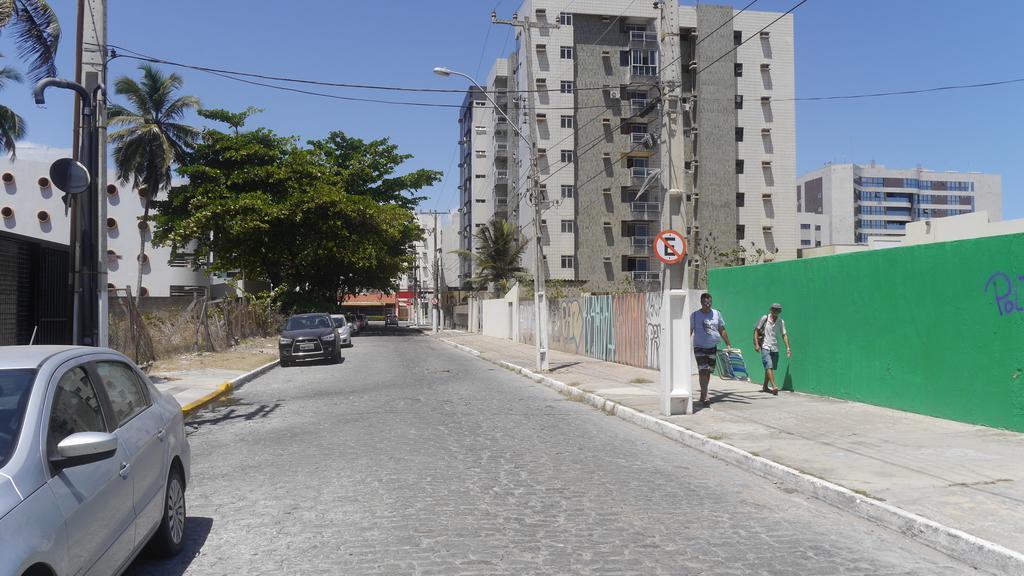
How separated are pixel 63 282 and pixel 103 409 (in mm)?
13532

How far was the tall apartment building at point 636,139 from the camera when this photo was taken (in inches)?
2235

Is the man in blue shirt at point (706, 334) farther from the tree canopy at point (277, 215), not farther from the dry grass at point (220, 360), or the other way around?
the tree canopy at point (277, 215)

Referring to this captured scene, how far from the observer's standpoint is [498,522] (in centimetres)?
591

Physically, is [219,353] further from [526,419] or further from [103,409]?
[103,409]

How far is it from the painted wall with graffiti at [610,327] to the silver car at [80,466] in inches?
467

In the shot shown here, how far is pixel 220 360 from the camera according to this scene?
23.8 m

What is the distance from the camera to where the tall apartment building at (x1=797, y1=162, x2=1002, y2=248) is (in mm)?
115625

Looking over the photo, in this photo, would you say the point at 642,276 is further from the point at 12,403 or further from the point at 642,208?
the point at 12,403

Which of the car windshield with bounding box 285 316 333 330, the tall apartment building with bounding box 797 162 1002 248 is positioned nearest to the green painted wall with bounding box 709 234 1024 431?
the car windshield with bounding box 285 316 333 330

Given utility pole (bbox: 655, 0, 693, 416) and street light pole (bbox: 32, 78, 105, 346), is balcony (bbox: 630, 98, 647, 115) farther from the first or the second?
street light pole (bbox: 32, 78, 105, 346)

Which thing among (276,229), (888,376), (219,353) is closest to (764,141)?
(276,229)

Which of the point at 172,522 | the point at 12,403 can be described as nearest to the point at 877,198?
the point at 172,522

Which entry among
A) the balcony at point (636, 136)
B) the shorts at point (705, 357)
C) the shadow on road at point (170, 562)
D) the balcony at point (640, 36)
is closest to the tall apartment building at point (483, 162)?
the balcony at point (636, 136)

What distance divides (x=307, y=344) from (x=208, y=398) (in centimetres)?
938
